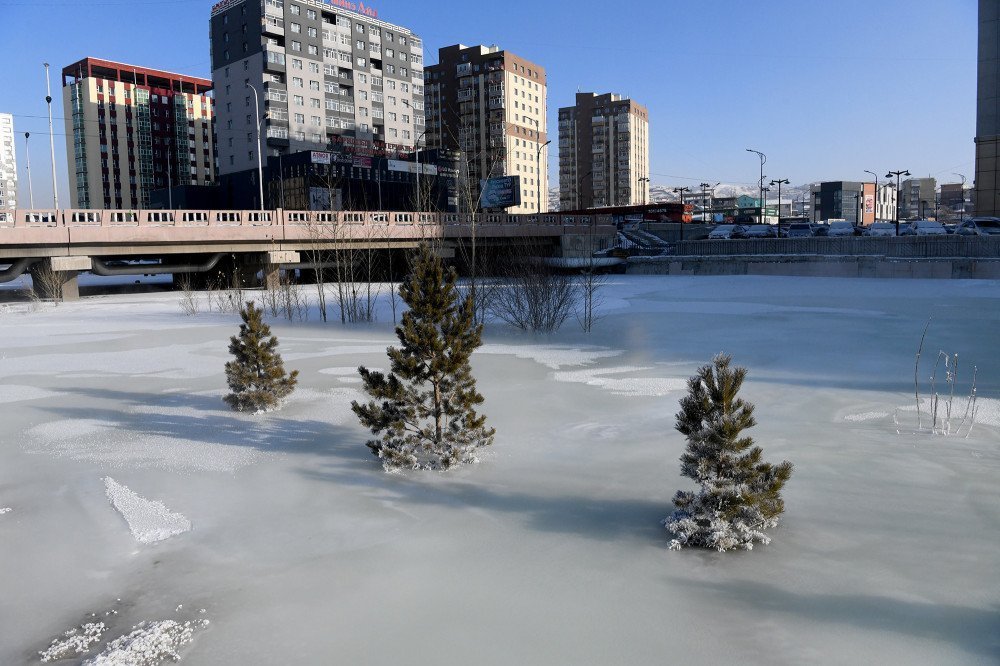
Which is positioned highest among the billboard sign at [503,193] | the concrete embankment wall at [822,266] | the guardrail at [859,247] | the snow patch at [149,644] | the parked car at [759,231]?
the billboard sign at [503,193]

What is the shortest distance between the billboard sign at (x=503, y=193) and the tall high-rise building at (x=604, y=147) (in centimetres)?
8853

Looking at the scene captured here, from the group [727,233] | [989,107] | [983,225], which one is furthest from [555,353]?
[989,107]

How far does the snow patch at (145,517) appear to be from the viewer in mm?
6812

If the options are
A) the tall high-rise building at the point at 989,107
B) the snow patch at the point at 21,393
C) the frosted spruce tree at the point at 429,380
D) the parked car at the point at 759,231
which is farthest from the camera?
the parked car at the point at 759,231

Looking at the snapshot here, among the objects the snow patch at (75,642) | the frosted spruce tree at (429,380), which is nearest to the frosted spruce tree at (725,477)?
the frosted spruce tree at (429,380)

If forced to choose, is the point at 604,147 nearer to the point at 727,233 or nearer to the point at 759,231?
the point at 759,231

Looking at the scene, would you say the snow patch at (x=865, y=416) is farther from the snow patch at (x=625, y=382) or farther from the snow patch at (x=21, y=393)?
the snow patch at (x=21, y=393)

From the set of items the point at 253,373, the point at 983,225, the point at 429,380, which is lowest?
the point at 253,373

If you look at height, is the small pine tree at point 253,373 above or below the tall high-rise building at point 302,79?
below

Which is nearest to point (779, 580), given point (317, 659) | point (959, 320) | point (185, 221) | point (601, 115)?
point (317, 659)

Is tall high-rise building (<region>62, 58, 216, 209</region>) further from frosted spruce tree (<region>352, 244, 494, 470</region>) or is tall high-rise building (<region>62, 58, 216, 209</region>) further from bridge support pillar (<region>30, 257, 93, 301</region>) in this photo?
frosted spruce tree (<region>352, 244, 494, 470</region>)

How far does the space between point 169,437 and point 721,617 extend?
7688 mm

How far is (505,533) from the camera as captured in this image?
6688 mm

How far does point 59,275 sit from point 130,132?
10077 centimetres
